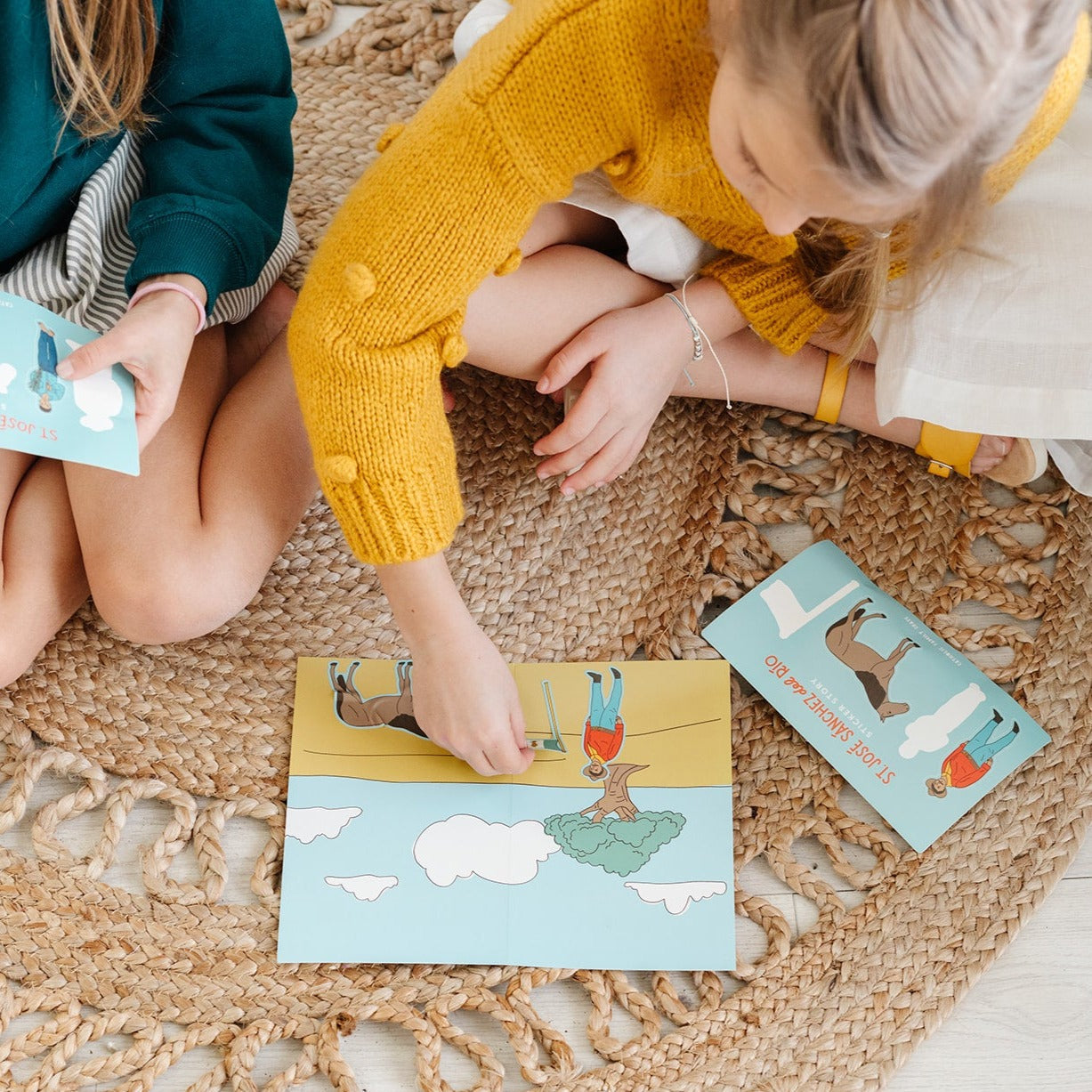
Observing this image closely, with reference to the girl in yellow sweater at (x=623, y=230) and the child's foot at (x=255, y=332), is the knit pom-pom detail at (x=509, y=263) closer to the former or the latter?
the girl in yellow sweater at (x=623, y=230)

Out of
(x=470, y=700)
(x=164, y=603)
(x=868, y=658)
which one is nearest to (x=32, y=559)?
(x=164, y=603)

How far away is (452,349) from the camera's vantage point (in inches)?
27.2

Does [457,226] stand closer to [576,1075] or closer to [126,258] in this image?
[126,258]

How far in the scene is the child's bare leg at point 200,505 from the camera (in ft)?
2.53

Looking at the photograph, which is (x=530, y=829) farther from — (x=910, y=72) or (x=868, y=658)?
(x=910, y=72)

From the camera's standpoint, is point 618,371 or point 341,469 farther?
point 618,371

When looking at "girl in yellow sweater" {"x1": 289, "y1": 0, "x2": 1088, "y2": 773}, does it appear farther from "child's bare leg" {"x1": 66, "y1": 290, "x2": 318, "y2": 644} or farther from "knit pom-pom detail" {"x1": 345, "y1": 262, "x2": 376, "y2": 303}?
"child's bare leg" {"x1": 66, "y1": 290, "x2": 318, "y2": 644}

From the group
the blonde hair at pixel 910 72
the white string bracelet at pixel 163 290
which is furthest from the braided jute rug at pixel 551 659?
the blonde hair at pixel 910 72

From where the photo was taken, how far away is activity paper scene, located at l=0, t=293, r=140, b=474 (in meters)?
0.64

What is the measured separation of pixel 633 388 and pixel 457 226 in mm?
189

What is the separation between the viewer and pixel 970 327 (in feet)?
2.40

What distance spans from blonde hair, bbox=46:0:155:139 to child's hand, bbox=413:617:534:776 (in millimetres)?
401

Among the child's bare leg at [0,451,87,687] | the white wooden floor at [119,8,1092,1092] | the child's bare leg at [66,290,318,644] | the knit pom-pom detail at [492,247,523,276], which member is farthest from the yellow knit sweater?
the white wooden floor at [119,8,1092,1092]

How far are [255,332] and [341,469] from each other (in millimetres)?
266
